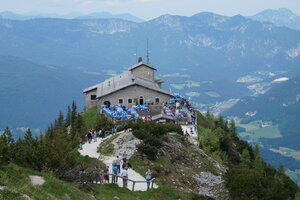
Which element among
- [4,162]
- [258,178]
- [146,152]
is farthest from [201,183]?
[4,162]

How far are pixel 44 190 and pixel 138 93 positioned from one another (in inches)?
1974

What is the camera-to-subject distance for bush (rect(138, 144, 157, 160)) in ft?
116

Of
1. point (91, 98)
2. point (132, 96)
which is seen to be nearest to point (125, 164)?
point (132, 96)

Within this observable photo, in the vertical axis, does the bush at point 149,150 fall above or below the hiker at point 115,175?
above

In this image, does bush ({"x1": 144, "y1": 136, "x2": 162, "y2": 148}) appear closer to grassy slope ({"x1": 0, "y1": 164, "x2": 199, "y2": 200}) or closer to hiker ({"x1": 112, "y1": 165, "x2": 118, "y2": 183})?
hiker ({"x1": 112, "y1": 165, "x2": 118, "y2": 183})

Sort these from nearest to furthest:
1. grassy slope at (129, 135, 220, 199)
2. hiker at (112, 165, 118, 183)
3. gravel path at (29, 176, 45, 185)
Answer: gravel path at (29, 176, 45, 185)
hiker at (112, 165, 118, 183)
grassy slope at (129, 135, 220, 199)

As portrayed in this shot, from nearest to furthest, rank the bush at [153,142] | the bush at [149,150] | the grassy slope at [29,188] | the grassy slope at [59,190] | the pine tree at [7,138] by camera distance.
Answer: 1. the grassy slope at [29,188]
2. the grassy slope at [59,190]
3. the pine tree at [7,138]
4. the bush at [149,150]
5. the bush at [153,142]

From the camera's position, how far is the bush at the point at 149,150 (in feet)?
116

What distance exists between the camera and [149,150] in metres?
35.5

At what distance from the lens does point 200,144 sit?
156 ft

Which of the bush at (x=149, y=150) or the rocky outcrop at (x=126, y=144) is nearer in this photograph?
the bush at (x=149, y=150)

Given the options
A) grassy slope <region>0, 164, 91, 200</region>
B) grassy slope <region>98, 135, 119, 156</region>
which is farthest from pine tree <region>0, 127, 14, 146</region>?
grassy slope <region>0, 164, 91, 200</region>

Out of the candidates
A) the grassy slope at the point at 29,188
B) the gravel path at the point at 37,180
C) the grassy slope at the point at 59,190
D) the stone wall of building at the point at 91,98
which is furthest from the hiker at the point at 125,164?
the stone wall of building at the point at 91,98

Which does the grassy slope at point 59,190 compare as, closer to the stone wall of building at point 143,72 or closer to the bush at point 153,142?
the bush at point 153,142
